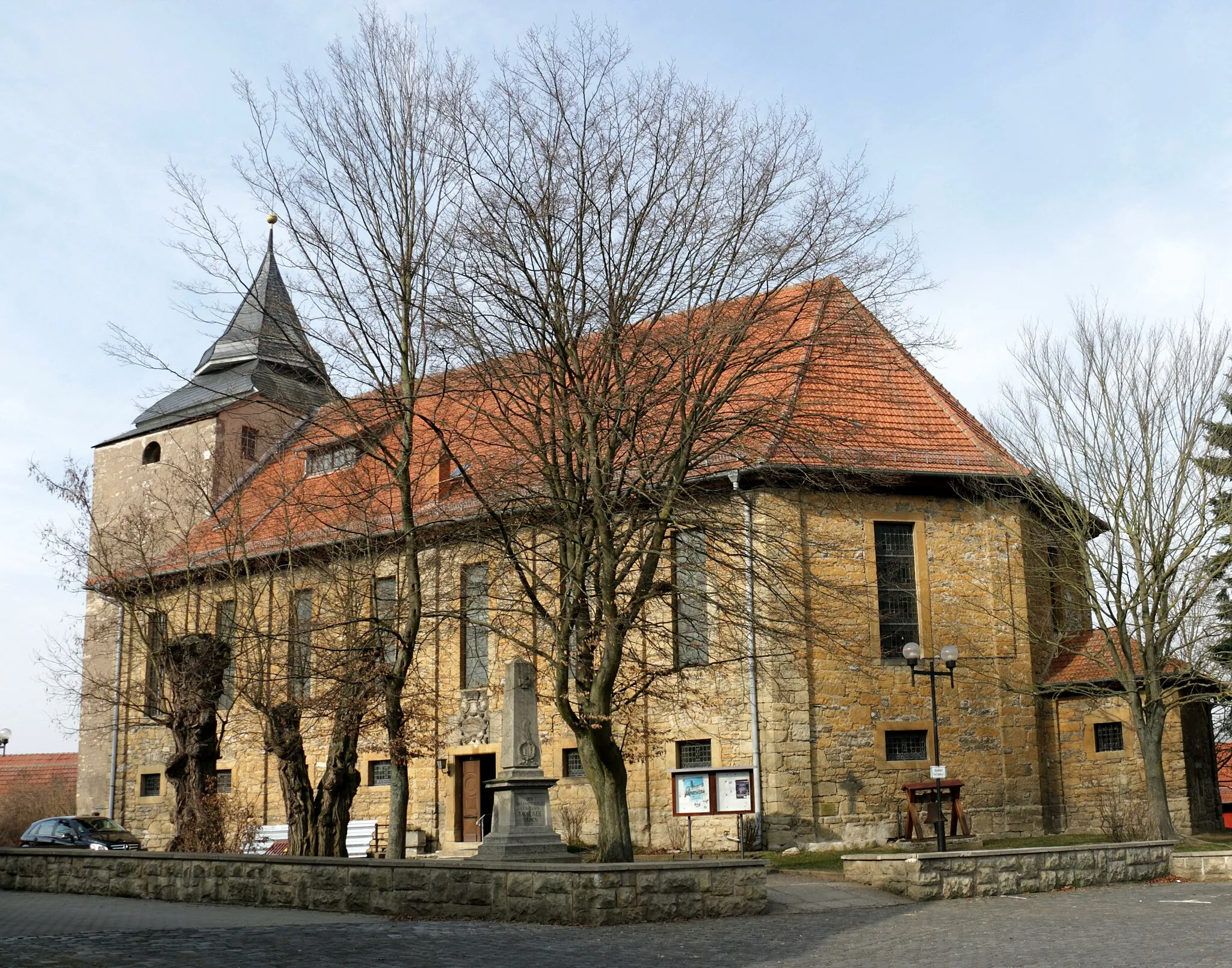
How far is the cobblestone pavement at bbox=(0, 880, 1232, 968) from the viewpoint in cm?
938

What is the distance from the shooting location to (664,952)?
33.4 feet

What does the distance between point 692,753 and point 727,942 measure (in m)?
12.7

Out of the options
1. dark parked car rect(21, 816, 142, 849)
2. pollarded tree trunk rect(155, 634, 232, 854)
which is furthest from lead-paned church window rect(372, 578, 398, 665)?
dark parked car rect(21, 816, 142, 849)

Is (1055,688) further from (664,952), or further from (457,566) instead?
(664,952)

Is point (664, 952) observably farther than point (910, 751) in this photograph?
No

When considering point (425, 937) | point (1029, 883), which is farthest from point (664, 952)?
point (1029, 883)

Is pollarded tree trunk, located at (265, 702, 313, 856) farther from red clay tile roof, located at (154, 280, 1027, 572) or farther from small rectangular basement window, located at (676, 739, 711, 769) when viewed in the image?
small rectangular basement window, located at (676, 739, 711, 769)

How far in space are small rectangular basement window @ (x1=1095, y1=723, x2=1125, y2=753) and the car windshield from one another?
21443 millimetres

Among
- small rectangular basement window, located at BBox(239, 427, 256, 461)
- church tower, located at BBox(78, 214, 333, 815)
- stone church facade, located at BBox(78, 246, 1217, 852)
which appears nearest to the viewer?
stone church facade, located at BBox(78, 246, 1217, 852)

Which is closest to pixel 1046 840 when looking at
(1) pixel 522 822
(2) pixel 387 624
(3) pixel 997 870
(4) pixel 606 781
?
(3) pixel 997 870

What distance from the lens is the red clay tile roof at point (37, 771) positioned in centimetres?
4500

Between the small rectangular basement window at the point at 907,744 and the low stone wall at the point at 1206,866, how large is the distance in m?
6.54

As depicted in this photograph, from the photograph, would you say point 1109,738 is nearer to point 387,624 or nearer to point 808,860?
point 808,860

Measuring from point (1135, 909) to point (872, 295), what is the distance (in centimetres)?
822
